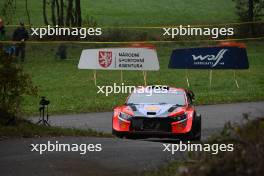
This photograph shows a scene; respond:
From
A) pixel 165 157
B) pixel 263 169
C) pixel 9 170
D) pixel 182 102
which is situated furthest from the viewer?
pixel 182 102

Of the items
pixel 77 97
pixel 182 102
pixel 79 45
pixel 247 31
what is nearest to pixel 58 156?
pixel 182 102

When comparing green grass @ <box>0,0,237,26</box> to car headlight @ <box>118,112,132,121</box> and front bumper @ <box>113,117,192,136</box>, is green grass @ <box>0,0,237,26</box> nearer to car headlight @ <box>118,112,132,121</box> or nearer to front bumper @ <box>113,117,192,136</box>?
car headlight @ <box>118,112,132,121</box>

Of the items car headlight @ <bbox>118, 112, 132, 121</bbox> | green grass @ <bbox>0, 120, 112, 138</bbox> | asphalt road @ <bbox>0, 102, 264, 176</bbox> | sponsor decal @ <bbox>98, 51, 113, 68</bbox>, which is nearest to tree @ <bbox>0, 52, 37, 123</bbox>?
green grass @ <bbox>0, 120, 112, 138</bbox>

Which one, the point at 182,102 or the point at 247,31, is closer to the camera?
the point at 182,102

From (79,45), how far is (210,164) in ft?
122

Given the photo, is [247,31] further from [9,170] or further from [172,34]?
[9,170]

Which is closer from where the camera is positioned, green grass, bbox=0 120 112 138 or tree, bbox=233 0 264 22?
green grass, bbox=0 120 112 138

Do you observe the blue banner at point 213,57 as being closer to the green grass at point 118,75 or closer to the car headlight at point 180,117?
the green grass at point 118,75

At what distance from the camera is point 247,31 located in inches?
1847

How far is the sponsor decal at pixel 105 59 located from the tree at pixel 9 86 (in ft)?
45.2

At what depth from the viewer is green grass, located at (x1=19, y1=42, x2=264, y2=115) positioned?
2686cm

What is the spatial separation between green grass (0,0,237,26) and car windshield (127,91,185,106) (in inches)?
1319

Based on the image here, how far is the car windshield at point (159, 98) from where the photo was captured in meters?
17.7

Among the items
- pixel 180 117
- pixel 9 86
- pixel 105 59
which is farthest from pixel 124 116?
pixel 105 59
